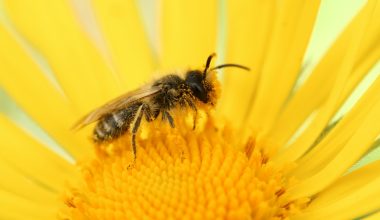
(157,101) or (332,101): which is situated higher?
(157,101)

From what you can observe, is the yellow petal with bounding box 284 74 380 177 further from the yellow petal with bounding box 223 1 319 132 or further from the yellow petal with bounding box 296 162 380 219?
the yellow petal with bounding box 223 1 319 132

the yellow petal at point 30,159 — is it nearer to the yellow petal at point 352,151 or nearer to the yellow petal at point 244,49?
the yellow petal at point 244,49

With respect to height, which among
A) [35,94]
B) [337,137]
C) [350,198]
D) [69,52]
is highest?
[69,52]

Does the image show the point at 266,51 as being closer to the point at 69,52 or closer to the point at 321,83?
the point at 321,83

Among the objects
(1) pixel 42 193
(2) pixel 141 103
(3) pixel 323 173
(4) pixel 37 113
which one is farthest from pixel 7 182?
(3) pixel 323 173

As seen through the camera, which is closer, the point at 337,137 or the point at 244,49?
the point at 337,137

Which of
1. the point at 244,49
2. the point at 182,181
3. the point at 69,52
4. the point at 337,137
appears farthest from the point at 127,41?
the point at 337,137

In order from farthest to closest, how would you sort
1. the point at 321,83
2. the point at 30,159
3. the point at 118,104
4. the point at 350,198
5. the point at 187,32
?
the point at 187,32 < the point at 30,159 < the point at 321,83 < the point at 118,104 < the point at 350,198

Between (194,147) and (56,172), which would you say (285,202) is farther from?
(56,172)
